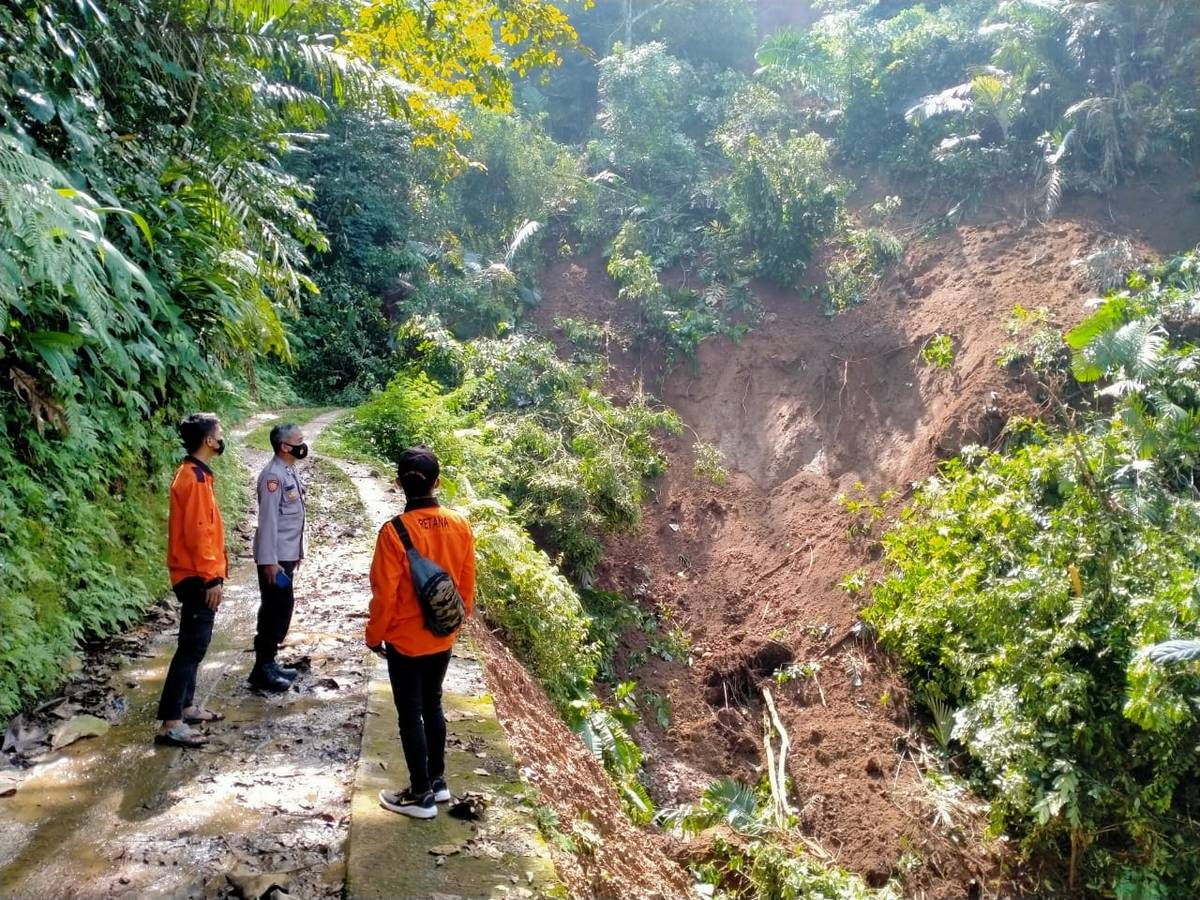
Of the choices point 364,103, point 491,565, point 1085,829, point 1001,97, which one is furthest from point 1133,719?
point 1001,97

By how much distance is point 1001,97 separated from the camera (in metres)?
18.4

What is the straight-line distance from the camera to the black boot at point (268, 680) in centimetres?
477

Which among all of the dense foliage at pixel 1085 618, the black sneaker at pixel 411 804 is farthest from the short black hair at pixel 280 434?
the dense foliage at pixel 1085 618

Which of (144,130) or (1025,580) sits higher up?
(144,130)

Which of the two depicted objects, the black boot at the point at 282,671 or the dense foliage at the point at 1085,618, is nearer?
the black boot at the point at 282,671

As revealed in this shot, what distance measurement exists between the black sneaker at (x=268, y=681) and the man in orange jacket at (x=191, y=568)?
626 millimetres

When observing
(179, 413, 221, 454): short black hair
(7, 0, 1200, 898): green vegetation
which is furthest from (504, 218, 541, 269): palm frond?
(179, 413, 221, 454): short black hair

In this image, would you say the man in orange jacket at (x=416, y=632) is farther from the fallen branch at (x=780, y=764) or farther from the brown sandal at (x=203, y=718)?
the fallen branch at (x=780, y=764)

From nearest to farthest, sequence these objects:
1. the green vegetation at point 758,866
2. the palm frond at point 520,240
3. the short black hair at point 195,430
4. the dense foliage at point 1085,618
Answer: the short black hair at point 195,430
the green vegetation at point 758,866
the dense foliage at point 1085,618
the palm frond at point 520,240

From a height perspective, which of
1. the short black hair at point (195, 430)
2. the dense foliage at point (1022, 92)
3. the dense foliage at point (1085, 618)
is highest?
the dense foliage at point (1022, 92)

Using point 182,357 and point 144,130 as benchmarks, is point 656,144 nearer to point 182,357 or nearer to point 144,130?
point 144,130

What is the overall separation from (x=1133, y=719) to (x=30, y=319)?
8915 millimetres

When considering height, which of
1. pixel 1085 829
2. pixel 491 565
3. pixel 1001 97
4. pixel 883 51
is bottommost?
pixel 1085 829

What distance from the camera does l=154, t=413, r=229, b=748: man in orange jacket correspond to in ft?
13.2
